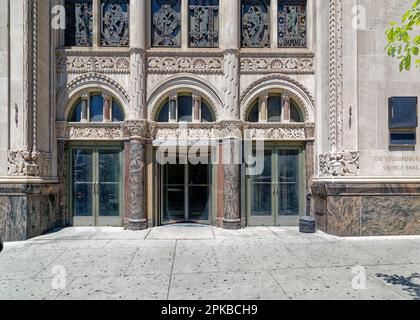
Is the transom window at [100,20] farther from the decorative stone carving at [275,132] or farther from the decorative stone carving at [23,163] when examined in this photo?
the decorative stone carving at [275,132]

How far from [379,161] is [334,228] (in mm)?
2516

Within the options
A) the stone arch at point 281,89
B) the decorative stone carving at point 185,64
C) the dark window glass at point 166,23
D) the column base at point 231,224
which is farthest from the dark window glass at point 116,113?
the column base at point 231,224

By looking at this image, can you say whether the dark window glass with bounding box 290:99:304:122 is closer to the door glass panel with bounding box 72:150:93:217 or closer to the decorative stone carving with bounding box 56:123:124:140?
the decorative stone carving with bounding box 56:123:124:140

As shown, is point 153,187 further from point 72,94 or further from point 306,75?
point 306,75

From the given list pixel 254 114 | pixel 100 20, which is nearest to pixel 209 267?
pixel 254 114

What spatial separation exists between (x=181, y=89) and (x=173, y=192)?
3809 millimetres

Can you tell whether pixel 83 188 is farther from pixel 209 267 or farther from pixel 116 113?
pixel 209 267

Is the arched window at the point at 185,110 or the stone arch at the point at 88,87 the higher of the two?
the stone arch at the point at 88,87

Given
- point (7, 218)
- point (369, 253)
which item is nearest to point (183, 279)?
point (369, 253)

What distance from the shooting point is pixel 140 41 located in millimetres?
9867

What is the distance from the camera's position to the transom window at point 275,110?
10.4 metres

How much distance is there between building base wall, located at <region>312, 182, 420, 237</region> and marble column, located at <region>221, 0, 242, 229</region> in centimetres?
313

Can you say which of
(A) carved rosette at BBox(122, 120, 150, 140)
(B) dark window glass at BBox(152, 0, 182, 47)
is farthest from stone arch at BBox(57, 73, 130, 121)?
(B) dark window glass at BBox(152, 0, 182, 47)

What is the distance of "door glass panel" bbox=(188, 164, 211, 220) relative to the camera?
1063 centimetres
